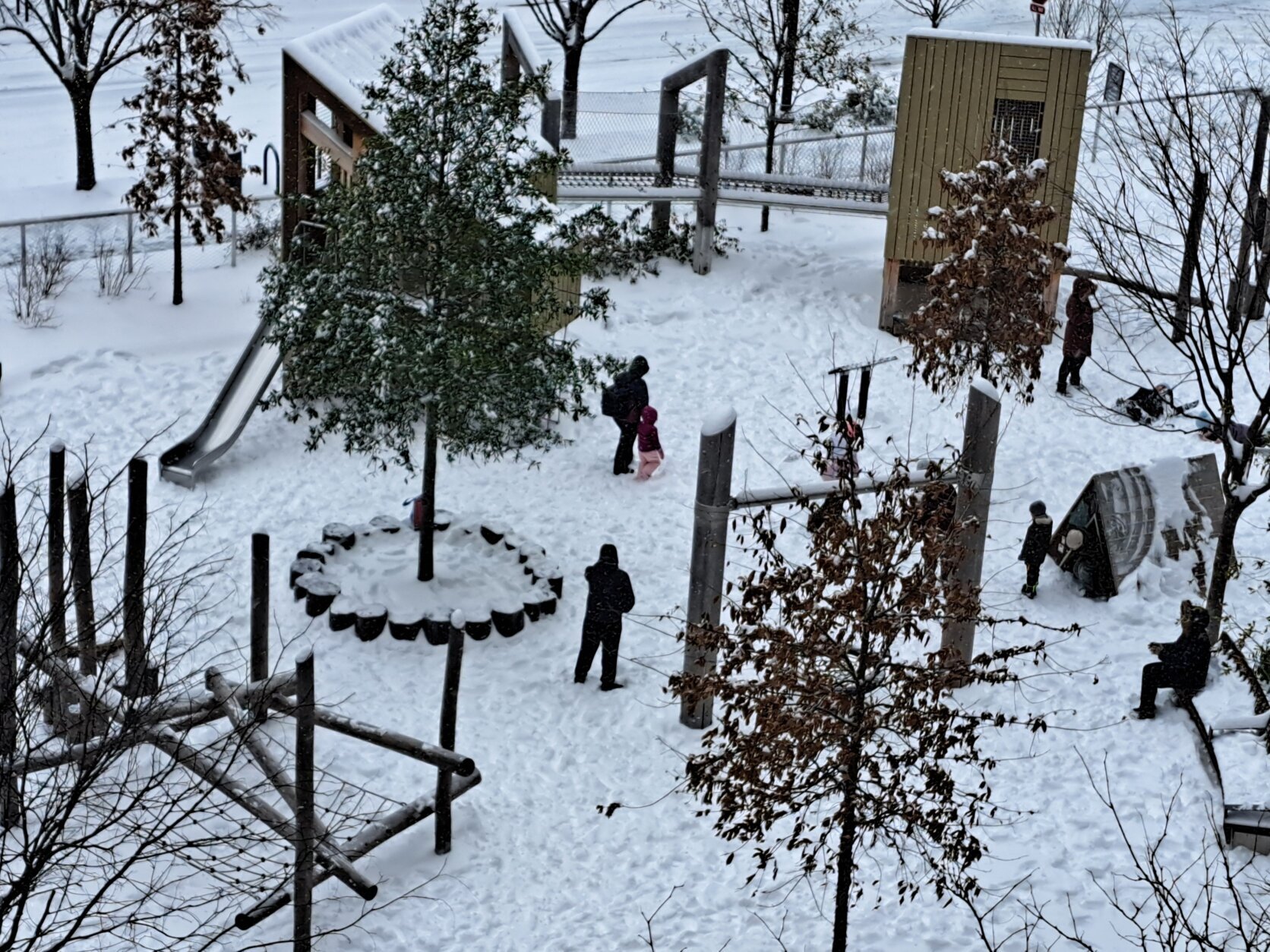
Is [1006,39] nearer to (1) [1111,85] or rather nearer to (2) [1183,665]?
(1) [1111,85]

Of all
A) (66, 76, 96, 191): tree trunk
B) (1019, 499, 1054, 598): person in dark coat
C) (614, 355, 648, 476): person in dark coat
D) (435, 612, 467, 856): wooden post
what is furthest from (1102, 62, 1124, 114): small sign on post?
(435, 612, 467, 856): wooden post

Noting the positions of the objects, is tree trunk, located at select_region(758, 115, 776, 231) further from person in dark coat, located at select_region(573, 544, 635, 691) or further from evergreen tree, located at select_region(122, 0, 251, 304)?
person in dark coat, located at select_region(573, 544, 635, 691)

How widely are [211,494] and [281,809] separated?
5182 mm

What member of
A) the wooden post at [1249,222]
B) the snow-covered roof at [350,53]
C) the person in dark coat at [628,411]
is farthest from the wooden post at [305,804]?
the wooden post at [1249,222]

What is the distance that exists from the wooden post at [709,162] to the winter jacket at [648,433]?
5.38 metres

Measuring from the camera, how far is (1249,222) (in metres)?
14.6

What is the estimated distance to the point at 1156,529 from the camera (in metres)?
16.7

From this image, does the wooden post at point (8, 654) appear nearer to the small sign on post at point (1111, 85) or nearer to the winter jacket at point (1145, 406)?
the winter jacket at point (1145, 406)

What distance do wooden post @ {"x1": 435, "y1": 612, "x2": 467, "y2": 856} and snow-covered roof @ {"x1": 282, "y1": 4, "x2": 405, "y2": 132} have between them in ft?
21.0

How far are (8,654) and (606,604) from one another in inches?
236

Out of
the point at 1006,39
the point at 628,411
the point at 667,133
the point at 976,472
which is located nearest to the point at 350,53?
the point at 667,133

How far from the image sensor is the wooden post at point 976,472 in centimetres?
1423

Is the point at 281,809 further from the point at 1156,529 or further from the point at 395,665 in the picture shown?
the point at 1156,529

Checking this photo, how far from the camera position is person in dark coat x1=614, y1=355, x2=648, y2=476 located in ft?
60.4
